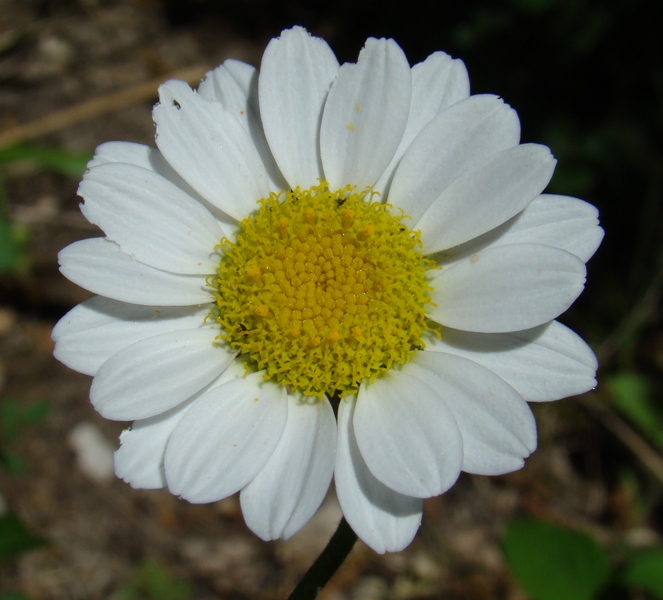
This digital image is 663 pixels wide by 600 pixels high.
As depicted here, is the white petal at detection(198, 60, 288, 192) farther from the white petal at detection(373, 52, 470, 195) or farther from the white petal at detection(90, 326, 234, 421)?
the white petal at detection(90, 326, 234, 421)

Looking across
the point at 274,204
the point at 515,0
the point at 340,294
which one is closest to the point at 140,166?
the point at 274,204

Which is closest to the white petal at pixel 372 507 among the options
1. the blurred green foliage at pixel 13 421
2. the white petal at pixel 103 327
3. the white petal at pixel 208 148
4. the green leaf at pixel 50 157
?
the white petal at pixel 103 327

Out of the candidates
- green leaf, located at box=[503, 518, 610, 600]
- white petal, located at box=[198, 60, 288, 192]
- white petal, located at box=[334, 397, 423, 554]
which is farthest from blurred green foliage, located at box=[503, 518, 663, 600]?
white petal, located at box=[198, 60, 288, 192]

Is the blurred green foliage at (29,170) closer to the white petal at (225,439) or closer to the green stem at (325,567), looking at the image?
the white petal at (225,439)

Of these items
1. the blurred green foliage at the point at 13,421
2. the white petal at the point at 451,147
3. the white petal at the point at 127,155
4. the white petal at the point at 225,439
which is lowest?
the blurred green foliage at the point at 13,421

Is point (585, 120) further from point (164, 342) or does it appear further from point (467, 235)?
point (164, 342)

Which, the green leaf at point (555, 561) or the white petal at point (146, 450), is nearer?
the white petal at point (146, 450)
